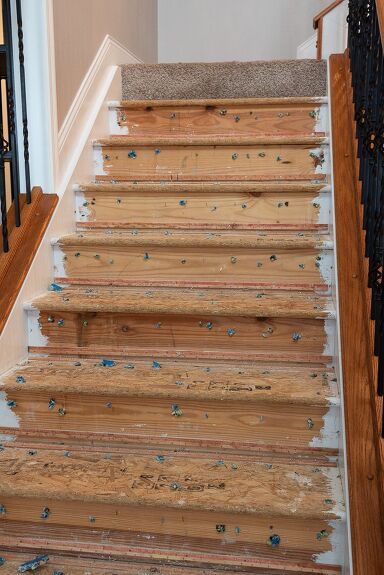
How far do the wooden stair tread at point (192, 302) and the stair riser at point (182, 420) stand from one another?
11.0 inches

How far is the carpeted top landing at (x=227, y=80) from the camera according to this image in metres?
2.57

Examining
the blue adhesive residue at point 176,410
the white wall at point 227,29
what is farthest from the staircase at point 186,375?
the white wall at point 227,29

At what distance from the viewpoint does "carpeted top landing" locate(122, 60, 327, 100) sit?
2.57 m

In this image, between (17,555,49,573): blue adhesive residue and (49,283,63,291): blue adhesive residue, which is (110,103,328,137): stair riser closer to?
(49,283,63,291): blue adhesive residue

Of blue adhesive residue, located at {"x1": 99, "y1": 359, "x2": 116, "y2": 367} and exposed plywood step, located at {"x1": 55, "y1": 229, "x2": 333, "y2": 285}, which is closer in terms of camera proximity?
blue adhesive residue, located at {"x1": 99, "y1": 359, "x2": 116, "y2": 367}

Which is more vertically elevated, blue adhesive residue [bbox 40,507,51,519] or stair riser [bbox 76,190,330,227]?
stair riser [bbox 76,190,330,227]

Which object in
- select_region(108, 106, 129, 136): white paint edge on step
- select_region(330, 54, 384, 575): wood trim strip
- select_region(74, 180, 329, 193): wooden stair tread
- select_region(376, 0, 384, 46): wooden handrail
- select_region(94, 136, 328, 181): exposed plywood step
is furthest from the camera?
select_region(108, 106, 129, 136): white paint edge on step

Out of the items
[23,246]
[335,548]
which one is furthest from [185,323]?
[335,548]

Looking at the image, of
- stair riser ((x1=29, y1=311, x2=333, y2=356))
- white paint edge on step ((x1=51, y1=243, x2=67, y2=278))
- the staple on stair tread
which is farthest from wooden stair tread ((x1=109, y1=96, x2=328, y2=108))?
stair riser ((x1=29, y1=311, x2=333, y2=356))

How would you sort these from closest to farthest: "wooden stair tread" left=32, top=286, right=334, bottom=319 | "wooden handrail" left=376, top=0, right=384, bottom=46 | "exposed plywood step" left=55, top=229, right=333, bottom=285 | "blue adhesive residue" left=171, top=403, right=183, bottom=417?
"wooden handrail" left=376, top=0, right=384, bottom=46
"blue adhesive residue" left=171, top=403, right=183, bottom=417
"wooden stair tread" left=32, top=286, right=334, bottom=319
"exposed plywood step" left=55, top=229, right=333, bottom=285

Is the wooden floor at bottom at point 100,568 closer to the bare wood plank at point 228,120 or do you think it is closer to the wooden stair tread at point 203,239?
the wooden stair tread at point 203,239

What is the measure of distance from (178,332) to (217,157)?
34.4 inches

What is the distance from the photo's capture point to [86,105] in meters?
2.33

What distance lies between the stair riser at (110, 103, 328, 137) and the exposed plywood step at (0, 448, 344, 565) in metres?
1.50
